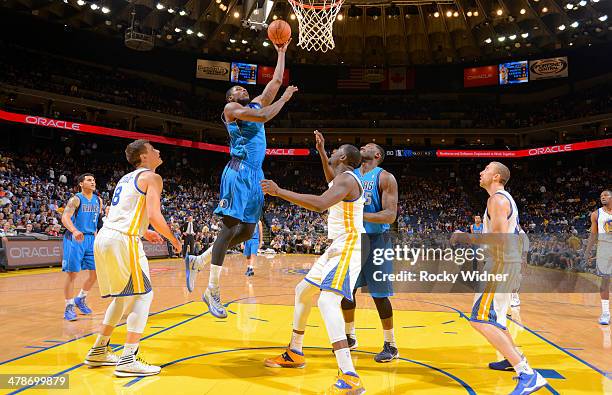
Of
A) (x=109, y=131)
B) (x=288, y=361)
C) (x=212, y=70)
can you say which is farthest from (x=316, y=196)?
(x=212, y=70)

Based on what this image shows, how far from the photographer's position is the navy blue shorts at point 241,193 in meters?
4.75

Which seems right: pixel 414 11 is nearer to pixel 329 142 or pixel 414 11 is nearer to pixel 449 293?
pixel 329 142

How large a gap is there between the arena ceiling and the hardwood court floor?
1747 cm

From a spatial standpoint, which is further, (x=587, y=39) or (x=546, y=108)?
(x=546, y=108)

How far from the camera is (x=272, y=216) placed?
1123 inches

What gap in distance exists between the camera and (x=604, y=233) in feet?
24.5

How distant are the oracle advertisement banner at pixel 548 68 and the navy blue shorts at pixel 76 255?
30598 mm

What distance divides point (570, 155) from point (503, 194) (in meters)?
31.4

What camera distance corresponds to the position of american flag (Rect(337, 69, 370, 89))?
3300cm

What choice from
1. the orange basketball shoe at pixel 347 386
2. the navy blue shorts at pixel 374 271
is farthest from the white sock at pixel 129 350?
the navy blue shorts at pixel 374 271

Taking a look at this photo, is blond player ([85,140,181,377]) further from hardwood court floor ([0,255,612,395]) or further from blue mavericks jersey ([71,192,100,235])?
blue mavericks jersey ([71,192,100,235])

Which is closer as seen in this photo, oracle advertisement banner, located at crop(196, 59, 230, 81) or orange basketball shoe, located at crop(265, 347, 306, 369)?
orange basketball shoe, located at crop(265, 347, 306, 369)

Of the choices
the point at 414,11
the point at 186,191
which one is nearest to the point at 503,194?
the point at 414,11

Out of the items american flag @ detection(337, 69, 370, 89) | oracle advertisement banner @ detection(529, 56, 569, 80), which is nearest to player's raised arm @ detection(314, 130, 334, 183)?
american flag @ detection(337, 69, 370, 89)
